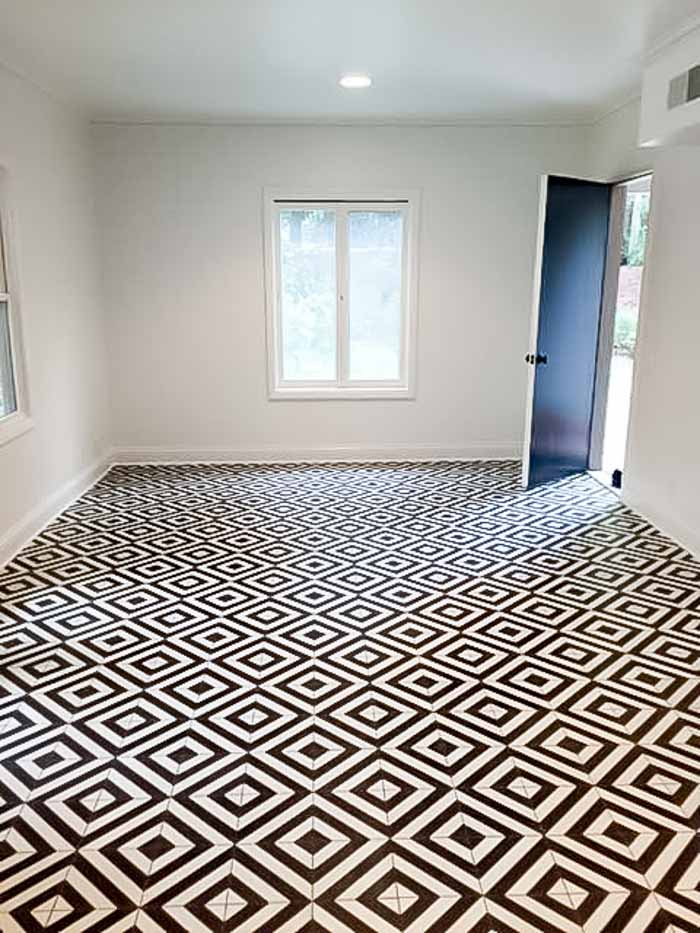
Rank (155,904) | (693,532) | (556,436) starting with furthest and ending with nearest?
(556,436) < (693,532) < (155,904)

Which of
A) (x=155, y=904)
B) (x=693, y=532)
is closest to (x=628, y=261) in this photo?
(x=693, y=532)

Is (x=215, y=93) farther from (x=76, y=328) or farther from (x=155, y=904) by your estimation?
(x=155, y=904)

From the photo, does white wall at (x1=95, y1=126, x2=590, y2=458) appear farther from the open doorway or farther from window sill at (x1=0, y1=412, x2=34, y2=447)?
window sill at (x1=0, y1=412, x2=34, y2=447)

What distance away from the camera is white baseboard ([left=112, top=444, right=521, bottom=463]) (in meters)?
6.24

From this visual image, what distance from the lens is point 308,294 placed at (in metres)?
6.12

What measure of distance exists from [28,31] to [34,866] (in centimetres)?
346

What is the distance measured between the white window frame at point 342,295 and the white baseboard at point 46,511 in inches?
58.8

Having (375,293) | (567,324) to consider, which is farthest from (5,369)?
(567,324)

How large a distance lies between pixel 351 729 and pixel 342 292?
4.13m

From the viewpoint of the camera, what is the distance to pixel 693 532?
4.21m

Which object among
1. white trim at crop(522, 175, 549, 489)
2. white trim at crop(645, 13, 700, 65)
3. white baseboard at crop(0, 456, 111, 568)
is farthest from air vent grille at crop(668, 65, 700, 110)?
white baseboard at crop(0, 456, 111, 568)

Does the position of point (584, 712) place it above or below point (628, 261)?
below

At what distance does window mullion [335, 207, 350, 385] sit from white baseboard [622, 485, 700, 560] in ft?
7.71

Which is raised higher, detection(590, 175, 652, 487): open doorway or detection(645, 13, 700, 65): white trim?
detection(645, 13, 700, 65): white trim
